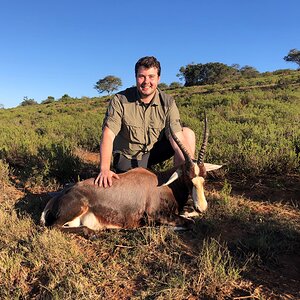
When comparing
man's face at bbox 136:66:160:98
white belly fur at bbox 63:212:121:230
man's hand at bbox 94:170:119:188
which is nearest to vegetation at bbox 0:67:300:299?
white belly fur at bbox 63:212:121:230

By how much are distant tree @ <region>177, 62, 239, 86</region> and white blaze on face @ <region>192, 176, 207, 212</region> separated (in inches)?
1381

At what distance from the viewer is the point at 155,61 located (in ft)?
15.3

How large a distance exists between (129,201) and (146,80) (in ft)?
5.30

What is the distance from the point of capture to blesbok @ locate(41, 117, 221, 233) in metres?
3.94

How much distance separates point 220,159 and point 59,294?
4016 millimetres

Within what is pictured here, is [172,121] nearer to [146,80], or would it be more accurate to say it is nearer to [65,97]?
[146,80]

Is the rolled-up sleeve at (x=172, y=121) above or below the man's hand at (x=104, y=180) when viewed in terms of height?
above

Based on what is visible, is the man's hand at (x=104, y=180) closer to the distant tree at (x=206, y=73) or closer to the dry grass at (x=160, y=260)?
the dry grass at (x=160, y=260)

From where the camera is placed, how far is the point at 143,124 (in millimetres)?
4926

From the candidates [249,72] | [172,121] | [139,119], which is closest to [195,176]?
[172,121]

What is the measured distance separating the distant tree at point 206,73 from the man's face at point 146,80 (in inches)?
1345

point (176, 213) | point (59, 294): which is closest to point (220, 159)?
point (176, 213)

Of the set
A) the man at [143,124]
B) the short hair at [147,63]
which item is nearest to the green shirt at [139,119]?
the man at [143,124]

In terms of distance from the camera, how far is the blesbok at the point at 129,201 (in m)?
3.94
